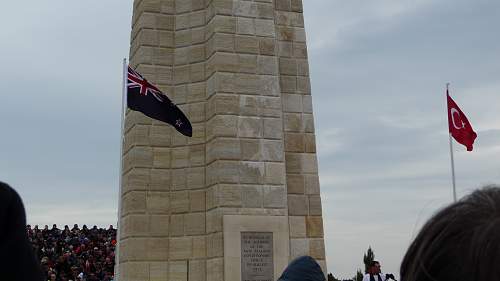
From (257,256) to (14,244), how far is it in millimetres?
9300

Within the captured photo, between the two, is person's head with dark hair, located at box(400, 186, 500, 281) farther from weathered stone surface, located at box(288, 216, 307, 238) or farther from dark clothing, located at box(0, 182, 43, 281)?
weathered stone surface, located at box(288, 216, 307, 238)

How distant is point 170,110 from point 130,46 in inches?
123

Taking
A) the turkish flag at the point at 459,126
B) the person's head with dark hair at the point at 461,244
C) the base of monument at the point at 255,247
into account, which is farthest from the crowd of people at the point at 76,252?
the person's head with dark hair at the point at 461,244

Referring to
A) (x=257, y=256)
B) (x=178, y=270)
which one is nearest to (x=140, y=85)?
(x=178, y=270)

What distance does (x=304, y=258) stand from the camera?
282 cm

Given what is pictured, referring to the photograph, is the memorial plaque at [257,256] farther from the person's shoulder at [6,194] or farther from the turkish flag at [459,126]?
the person's shoulder at [6,194]

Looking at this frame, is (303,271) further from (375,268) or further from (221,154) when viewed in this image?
(375,268)

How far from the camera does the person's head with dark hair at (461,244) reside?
2.74 feet

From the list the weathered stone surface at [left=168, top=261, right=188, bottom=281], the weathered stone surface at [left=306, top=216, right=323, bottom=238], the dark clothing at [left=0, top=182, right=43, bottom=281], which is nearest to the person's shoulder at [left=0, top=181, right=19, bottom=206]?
the dark clothing at [left=0, top=182, right=43, bottom=281]

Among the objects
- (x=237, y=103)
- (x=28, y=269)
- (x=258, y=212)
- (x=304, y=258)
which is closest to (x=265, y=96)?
(x=237, y=103)

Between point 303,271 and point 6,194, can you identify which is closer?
point 6,194

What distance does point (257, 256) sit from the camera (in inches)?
404

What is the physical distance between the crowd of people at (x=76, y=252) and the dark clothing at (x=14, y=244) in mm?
16559

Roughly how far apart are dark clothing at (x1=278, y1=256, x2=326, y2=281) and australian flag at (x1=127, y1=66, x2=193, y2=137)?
23.0 feet
